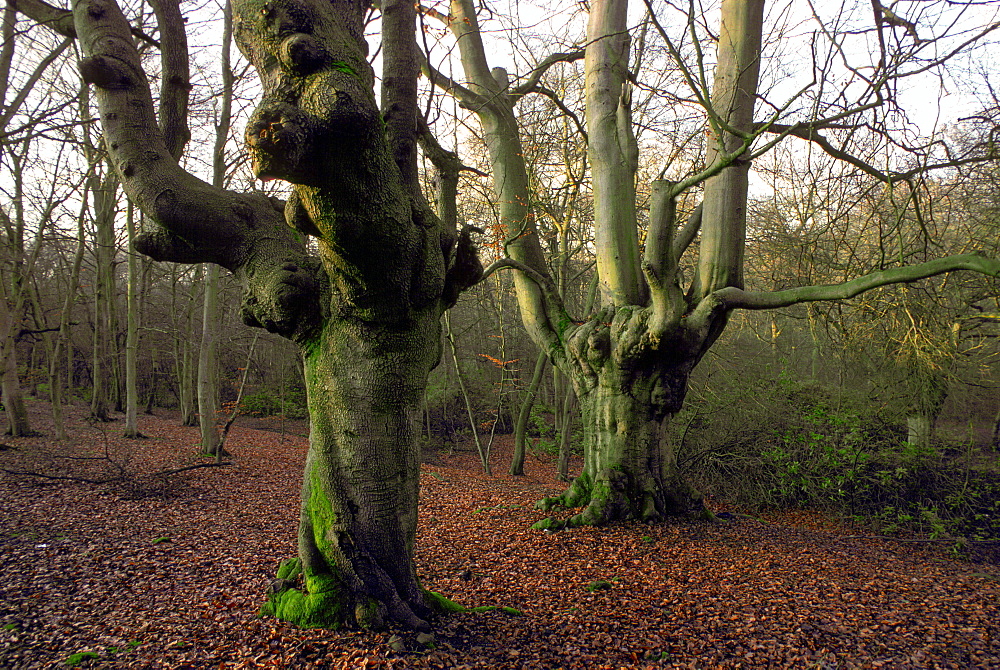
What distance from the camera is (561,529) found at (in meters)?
5.57

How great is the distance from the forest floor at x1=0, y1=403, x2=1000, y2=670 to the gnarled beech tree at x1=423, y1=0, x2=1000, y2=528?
27.6 inches

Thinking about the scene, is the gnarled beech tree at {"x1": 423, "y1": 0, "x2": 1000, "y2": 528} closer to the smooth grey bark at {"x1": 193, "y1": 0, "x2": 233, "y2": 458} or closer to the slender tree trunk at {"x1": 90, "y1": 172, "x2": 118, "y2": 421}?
the smooth grey bark at {"x1": 193, "y1": 0, "x2": 233, "y2": 458}

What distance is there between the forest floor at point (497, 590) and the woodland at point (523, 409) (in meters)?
0.03

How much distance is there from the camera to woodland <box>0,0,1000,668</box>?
2811mm

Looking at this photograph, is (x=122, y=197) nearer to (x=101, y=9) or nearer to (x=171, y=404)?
(x=171, y=404)

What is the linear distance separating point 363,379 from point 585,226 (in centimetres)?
944

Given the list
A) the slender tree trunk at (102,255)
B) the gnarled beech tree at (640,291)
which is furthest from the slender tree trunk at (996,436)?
the slender tree trunk at (102,255)

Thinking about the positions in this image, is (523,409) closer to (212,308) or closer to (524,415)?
(524,415)

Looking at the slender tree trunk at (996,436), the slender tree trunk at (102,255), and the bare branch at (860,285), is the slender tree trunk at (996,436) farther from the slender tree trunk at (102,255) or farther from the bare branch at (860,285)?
the slender tree trunk at (102,255)

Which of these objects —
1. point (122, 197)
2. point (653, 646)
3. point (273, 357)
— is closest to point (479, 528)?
point (653, 646)

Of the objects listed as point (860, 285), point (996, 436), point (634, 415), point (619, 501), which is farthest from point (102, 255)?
point (996, 436)

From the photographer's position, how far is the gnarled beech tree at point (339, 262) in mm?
2479

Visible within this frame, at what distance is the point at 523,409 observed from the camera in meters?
10.5

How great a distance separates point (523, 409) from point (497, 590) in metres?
6.60
